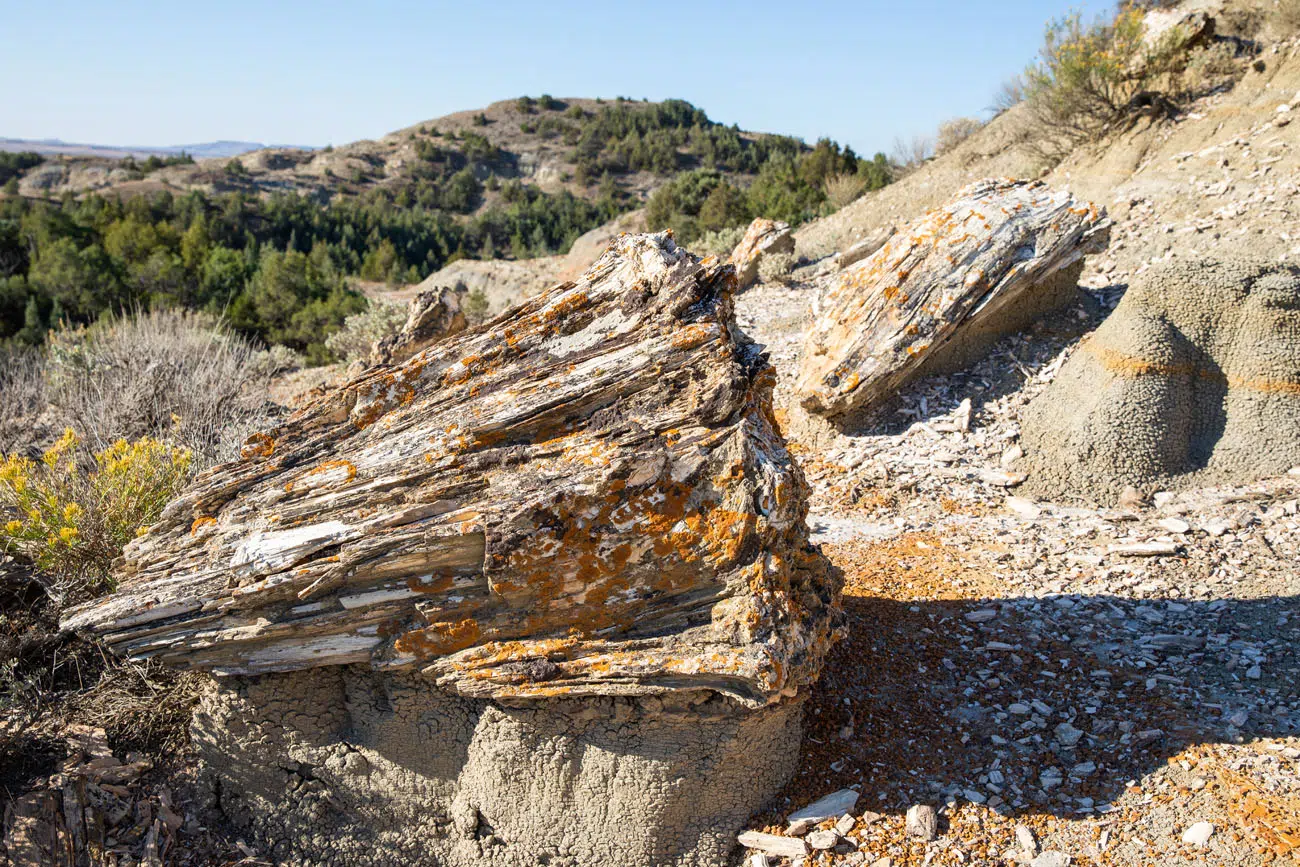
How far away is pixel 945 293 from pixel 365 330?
11.9 meters

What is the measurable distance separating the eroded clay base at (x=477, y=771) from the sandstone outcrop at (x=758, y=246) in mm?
11186

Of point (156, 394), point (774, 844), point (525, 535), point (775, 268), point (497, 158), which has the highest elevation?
point (497, 158)

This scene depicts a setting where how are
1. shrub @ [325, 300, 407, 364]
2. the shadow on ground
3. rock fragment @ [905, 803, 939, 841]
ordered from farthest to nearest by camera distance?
shrub @ [325, 300, 407, 364] → the shadow on ground → rock fragment @ [905, 803, 939, 841]

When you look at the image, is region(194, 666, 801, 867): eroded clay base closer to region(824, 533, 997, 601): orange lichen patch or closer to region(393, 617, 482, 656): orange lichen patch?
region(393, 617, 482, 656): orange lichen patch

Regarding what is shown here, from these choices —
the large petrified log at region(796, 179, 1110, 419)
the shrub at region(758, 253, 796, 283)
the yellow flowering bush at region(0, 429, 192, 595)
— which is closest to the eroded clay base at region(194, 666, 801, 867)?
the yellow flowering bush at region(0, 429, 192, 595)

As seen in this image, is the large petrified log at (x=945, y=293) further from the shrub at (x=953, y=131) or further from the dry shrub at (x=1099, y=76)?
the shrub at (x=953, y=131)

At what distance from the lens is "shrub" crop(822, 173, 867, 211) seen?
22969 mm

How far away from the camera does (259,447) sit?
4332 mm

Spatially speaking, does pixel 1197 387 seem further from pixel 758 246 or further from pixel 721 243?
pixel 721 243

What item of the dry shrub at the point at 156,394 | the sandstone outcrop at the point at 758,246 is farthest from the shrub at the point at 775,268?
the dry shrub at the point at 156,394

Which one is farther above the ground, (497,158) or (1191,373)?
(497,158)

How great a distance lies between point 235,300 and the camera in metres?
23.1

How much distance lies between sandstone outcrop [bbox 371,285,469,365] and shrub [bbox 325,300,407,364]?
10.7m

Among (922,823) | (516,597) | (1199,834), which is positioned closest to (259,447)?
(516,597)
